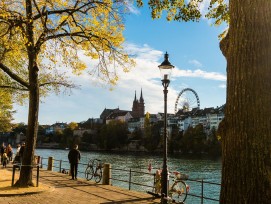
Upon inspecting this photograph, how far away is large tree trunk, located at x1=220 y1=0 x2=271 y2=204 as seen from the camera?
475cm

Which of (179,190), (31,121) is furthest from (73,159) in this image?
(179,190)

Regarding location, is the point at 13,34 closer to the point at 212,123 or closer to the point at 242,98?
the point at 242,98

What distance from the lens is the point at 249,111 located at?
16.1ft

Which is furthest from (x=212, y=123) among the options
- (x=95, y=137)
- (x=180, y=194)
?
(x=180, y=194)

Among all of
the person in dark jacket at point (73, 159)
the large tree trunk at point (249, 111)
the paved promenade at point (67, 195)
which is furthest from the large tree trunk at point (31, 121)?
the large tree trunk at point (249, 111)

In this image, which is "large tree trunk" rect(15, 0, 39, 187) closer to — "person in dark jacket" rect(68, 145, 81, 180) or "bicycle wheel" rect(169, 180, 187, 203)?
"person in dark jacket" rect(68, 145, 81, 180)

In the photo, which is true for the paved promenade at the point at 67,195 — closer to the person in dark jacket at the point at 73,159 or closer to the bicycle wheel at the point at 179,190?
the bicycle wheel at the point at 179,190

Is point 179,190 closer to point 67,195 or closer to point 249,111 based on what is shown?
point 67,195

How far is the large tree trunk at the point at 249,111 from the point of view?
4754 mm

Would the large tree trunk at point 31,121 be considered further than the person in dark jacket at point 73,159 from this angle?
No

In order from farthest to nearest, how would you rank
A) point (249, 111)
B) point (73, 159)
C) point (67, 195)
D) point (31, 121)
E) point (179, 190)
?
1. point (73, 159)
2. point (31, 121)
3. point (179, 190)
4. point (67, 195)
5. point (249, 111)

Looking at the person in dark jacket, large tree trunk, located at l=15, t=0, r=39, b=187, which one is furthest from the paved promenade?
the person in dark jacket

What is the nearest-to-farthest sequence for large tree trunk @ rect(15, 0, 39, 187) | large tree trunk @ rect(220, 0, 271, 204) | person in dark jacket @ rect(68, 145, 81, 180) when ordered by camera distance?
large tree trunk @ rect(220, 0, 271, 204) < large tree trunk @ rect(15, 0, 39, 187) < person in dark jacket @ rect(68, 145, 81, 180)

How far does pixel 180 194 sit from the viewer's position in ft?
48.0
